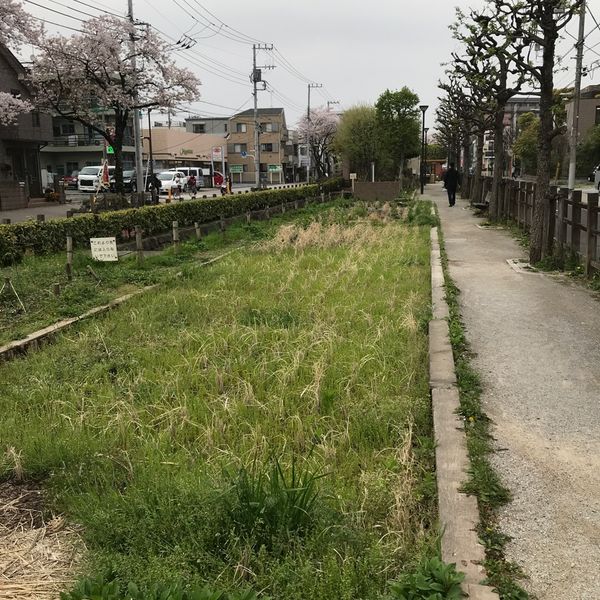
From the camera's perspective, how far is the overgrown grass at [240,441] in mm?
2902

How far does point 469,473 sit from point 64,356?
13.9ft

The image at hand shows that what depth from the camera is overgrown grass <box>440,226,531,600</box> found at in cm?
277

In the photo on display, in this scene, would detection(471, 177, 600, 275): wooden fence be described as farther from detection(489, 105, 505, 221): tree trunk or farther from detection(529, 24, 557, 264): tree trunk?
detection(489, 105, 505, 221): tree trunk

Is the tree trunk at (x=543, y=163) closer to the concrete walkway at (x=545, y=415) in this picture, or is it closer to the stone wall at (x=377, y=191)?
the concrete walkway at (x=545, y=415)

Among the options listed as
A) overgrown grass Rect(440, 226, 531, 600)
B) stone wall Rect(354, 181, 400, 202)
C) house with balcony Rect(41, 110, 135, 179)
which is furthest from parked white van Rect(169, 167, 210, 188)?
overgrown grass Rect(440, 226, 531, 600)

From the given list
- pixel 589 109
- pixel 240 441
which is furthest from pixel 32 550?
pixel 589 109

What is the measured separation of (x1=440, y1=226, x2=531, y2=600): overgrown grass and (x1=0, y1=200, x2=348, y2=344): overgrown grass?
4674mm

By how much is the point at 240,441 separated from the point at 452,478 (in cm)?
137

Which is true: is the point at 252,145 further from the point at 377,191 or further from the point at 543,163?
the point at 543,163

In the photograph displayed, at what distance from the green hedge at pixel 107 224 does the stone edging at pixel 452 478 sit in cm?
921

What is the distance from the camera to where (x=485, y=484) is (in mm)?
3525

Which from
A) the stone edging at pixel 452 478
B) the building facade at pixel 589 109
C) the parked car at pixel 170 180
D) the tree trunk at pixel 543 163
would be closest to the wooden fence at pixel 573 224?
the tree trunk at pixel 543 163

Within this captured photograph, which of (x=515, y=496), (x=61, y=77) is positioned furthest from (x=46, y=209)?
(x=515, y=496)

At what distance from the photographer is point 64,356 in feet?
20.6
